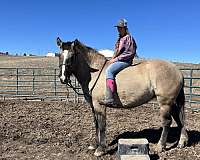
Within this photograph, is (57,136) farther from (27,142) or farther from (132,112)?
(132,112)

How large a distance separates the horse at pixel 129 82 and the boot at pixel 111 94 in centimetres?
9

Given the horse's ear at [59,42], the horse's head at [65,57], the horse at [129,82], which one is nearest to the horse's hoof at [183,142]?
the horse at [129,82]

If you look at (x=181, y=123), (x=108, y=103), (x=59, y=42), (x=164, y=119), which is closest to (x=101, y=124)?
(x=108, y=103)

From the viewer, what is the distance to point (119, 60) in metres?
6.39

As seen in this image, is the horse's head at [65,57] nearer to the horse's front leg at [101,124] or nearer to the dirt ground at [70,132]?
the horse's front leg at [101,124]

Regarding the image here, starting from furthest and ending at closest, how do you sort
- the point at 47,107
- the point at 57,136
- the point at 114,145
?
the point at 47,107
the point at 57,136
the point at 114,145

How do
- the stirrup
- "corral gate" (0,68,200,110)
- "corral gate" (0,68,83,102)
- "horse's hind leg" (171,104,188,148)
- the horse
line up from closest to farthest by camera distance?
the horse
the stirrup
"horse's hind leg" (171,104,188,148)
"corral gate" (0,68,200,110)
"corral gate" (0,68,83,102)

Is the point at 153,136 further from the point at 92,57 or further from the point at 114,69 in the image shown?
the point at 92,57

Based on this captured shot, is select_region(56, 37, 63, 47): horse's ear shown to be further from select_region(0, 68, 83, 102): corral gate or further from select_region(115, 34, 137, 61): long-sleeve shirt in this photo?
select_region(0, 68, 83, 102): corral gate

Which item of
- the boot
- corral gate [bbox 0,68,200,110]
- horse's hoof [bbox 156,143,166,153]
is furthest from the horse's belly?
corral gate [bbox 0,68,200,110]

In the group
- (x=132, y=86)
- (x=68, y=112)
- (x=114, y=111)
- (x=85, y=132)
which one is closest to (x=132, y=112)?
(x=114, y=111)

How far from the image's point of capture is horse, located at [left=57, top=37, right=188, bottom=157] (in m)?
6.24

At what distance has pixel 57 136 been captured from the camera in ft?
25.4

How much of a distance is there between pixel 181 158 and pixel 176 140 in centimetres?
107
